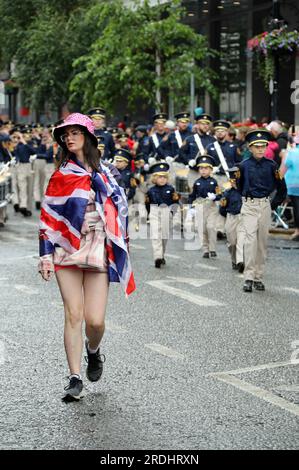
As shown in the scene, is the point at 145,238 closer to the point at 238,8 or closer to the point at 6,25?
the point at 238,8

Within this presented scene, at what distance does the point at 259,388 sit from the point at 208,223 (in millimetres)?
8584

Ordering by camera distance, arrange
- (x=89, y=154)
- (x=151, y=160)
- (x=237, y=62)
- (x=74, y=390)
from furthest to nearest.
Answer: (x=237, y=62)
(x=151, y=160)
(x=89, y=154)
(x=74, y=390)

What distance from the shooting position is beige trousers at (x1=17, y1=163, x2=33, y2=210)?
925 inches

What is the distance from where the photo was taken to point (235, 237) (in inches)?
566

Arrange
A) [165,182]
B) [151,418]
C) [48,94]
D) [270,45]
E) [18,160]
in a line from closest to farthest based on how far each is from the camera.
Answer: [151,418], [165,182], [270,45], [18,160], [48,94]

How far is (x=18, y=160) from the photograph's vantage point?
24078 mm

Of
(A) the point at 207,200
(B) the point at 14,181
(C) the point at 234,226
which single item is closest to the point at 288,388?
(C) the point at 234,226

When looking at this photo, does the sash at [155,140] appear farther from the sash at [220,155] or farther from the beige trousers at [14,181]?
the beige trousers at [14,181]

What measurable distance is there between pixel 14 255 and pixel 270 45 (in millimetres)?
7264

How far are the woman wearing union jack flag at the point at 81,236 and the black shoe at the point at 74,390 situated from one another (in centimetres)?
3

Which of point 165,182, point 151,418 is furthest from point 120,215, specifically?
point 165,182

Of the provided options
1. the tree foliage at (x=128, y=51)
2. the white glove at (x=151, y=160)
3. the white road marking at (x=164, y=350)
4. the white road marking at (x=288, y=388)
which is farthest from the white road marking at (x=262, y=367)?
the tree foliage at (x=128, y=51)

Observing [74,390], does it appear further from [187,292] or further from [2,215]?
[2,215]

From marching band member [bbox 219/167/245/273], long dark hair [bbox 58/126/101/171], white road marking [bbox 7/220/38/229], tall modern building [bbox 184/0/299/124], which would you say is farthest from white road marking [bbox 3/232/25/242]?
tall modern building [bbox 184/0/299/124]
